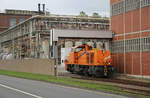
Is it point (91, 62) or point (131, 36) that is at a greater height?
point (131, 36)

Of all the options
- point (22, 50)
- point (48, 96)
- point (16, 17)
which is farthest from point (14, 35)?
point (48, 96)

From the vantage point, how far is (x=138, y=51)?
27094 millimetres

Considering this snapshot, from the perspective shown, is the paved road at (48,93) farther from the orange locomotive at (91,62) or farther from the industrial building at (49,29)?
the industrial building at (49,29)

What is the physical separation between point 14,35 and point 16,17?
28.6 meters

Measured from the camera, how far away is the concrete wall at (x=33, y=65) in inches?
1278

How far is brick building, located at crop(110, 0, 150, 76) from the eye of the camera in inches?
1032

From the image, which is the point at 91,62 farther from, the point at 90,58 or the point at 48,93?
the point at 48,93

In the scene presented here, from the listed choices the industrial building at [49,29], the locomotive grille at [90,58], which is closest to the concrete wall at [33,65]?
the locomotive grille at [90,58]

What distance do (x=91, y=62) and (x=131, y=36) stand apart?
5243mm

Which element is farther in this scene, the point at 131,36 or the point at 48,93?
the point at 131,36

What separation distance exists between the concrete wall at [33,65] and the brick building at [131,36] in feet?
25.9

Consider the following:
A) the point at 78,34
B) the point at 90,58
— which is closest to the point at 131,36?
the point at 90,58

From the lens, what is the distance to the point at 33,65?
124ft

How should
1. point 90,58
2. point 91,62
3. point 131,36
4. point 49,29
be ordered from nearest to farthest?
point 131,36
point 91,62
point 90,58
point 49,29
